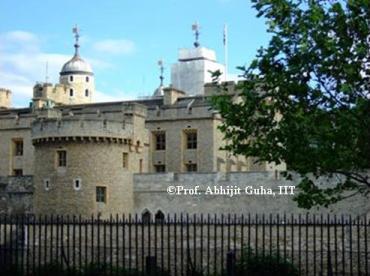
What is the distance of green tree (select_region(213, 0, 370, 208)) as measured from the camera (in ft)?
46.1

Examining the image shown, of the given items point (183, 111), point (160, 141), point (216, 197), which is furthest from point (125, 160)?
point (160, 141)

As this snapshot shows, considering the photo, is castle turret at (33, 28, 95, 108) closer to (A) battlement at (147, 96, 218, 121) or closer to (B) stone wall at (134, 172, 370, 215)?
(A) battlement at (147, 96, 218, 121)

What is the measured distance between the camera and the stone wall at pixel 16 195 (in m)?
40.8

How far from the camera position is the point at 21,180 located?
41531mm

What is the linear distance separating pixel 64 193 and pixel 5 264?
801 inches

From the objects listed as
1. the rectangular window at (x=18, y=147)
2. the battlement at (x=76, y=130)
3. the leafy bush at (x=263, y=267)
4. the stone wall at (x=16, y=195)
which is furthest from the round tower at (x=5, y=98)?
the leafy bush at (x=263, y=267)

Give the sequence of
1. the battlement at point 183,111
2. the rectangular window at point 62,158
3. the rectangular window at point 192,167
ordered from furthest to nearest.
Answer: the rectangular window at point 192,167 < the battlement at point 183,111 < the rectangular window at point 62,158

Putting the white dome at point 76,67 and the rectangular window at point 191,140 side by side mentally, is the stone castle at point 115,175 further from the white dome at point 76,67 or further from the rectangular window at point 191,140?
the white dome at point 76,67

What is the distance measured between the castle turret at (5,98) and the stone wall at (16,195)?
24462mm

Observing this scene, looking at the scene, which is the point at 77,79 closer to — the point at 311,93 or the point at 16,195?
the point at 16,195

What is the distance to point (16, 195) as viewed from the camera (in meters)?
41.4

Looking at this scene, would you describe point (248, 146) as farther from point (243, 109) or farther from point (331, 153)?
point (331, 153)

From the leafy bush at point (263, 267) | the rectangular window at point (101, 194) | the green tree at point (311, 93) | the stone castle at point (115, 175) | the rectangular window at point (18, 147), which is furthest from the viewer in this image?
the rectangular window at point (18, 147)

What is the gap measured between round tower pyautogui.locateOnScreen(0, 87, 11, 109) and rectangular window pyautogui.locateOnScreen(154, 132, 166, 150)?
21.2 m
